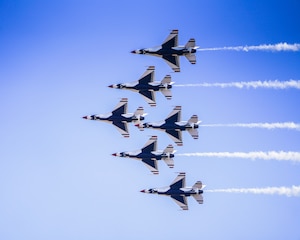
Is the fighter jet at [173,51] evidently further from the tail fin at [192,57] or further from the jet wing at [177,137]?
the jet wing at [177,137]

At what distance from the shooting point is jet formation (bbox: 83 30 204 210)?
11781 cm

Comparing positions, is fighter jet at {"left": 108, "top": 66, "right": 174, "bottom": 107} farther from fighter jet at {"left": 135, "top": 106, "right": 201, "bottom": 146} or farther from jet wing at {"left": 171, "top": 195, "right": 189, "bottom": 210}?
jet wing at {"left": 171, "top": 195, "right": 189, "bottom": 210}

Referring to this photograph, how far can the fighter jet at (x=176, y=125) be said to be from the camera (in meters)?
122

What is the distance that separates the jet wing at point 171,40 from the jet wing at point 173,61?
1812mm

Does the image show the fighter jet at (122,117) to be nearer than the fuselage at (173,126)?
No

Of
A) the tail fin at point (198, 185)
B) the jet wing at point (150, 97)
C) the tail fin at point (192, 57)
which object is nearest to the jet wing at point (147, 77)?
the jet wing at point (150, 97)

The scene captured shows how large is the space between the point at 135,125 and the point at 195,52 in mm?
16120

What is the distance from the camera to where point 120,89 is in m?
124

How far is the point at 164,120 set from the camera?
123875 millimetres

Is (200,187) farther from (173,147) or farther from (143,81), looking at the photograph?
(143,81)

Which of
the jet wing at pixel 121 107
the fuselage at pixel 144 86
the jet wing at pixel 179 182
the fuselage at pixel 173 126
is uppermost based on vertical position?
the fuselage at pixel 144 86

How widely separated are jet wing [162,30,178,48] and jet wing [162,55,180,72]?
1.81 metres

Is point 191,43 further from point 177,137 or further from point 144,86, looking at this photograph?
point 177,137

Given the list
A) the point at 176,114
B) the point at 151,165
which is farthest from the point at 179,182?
the point at 176,114
